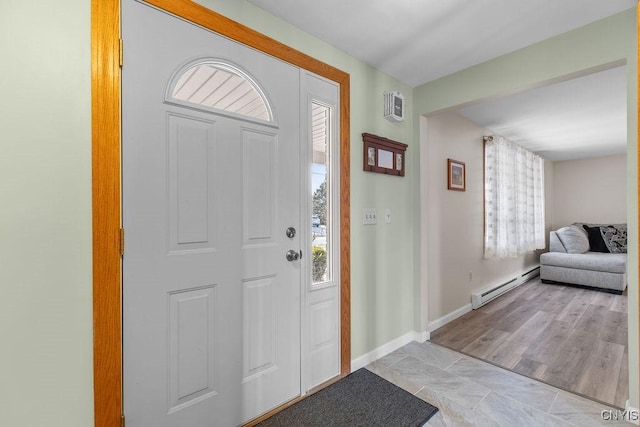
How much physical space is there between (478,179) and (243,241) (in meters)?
3.33

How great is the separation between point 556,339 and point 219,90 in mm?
3527

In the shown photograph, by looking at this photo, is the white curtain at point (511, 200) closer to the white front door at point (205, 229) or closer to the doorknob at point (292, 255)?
the doorknob at point (292, 255)

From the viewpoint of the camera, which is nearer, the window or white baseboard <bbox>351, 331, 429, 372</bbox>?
the window

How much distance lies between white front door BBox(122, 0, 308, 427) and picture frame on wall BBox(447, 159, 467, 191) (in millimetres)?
2096

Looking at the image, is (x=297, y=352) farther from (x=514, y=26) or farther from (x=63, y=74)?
(x=514, y=26)

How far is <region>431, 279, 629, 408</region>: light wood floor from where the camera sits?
2098 millimetres

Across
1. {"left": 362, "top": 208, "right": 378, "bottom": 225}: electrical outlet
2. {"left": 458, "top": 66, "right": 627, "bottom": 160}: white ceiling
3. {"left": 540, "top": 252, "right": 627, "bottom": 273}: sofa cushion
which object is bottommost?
{"left": 540, "top": 252, "right": 627, "bottom": 273}: sofa cushion

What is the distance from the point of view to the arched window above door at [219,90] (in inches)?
56.1

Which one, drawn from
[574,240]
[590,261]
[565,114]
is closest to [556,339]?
[565,114]

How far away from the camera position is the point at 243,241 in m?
1.62

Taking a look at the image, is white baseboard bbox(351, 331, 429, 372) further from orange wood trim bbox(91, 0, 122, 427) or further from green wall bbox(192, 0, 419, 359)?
orange wood trim bbox(91, 0, 122, 427)

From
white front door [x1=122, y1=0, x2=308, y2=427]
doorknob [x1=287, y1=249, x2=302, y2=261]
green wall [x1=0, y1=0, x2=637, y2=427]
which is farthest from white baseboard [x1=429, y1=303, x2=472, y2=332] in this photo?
green wall [x1=0, y1=0, x2=637, y2=427]

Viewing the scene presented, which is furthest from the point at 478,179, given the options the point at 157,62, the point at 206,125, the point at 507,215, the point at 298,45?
the point at 157,62

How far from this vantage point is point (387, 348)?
2471 mm
